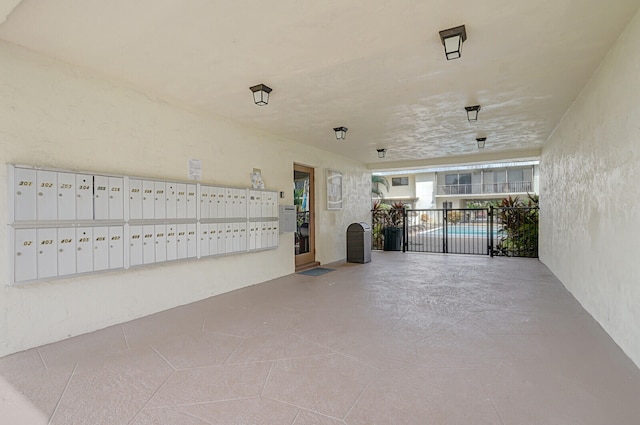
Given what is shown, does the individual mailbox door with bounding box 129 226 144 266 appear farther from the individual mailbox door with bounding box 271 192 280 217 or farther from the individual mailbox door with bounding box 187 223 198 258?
the individual mailbox door with bounding box 271 192 280 217

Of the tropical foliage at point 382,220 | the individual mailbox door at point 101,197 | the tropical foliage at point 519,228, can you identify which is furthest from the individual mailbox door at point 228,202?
the tropical foliage at point 519,228

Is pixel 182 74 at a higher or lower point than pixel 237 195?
higher

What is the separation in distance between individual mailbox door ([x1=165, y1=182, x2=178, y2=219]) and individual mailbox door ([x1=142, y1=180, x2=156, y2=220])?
17cm

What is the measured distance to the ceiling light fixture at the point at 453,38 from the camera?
2.52 m

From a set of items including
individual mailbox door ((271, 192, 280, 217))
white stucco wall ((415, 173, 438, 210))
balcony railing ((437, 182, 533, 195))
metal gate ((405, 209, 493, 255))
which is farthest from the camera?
white stucco wall ((415, 173, 438, 210))

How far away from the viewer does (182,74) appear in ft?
10.7

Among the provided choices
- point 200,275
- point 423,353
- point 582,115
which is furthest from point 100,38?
point 582,115

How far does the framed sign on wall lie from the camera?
289 inches

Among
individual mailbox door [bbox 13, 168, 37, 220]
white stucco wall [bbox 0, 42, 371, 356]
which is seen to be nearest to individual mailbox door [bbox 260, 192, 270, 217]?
white stucco wall [bbox 0, 42, 371, 356]

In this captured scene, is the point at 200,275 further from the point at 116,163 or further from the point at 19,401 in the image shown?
the point at 19,401

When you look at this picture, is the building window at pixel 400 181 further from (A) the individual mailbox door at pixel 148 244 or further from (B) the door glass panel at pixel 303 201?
(A) the individual mailbox door at pixel 148 244

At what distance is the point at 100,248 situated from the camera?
10.5 feet

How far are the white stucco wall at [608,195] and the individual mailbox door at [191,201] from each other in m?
4.27

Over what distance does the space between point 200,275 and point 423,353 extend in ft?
9.73
